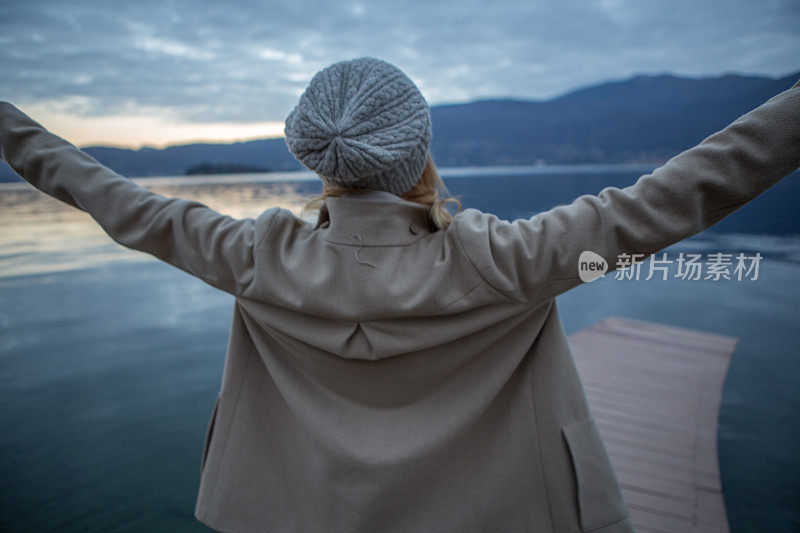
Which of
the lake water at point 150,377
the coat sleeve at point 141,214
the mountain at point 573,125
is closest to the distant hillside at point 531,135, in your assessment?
the mountain at point 573,125

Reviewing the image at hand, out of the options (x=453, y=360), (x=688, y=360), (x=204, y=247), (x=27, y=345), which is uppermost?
(x=204, y=247)

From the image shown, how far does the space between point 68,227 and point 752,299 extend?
50.8ft

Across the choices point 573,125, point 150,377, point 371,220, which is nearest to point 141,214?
point 371,220

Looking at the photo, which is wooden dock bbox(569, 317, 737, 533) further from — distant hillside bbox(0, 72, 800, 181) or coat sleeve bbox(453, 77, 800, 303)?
distant hillside bbox(0, 72, 800, 181)

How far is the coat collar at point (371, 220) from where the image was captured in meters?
0.87

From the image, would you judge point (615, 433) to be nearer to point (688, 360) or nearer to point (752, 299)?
point (688, 360)

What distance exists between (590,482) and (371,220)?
68cm

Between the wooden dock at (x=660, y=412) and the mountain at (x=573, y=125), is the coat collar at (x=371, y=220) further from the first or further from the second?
the mountain at (x=573, y=125)

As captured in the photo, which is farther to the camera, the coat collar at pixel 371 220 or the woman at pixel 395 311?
the coat collar at pixel 371 220

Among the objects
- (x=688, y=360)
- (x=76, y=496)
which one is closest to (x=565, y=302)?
(x=688, y=360)

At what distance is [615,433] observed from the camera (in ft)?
9.45

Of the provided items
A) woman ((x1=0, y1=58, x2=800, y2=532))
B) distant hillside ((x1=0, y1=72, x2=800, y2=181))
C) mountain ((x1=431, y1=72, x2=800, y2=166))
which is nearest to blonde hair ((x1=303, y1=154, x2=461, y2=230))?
woman ((x1=0, y1=58, x2=800, y2=532))

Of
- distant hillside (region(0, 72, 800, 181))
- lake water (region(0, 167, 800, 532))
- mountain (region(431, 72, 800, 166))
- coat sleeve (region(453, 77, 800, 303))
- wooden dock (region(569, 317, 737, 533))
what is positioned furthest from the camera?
distant hillside (region(0, 72, 800, 181))

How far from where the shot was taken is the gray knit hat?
0.78m
